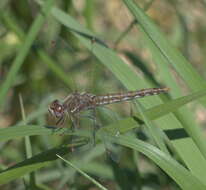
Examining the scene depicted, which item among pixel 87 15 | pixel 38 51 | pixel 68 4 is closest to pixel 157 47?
pixel 38 51

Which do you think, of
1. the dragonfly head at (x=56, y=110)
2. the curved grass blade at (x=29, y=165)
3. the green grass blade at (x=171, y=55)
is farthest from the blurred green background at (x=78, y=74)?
the curved grass blade at (x=29, y=165)

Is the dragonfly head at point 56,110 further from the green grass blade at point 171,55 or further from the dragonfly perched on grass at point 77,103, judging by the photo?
the green grass blade at point 171,55

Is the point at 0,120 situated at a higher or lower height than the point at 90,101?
higher

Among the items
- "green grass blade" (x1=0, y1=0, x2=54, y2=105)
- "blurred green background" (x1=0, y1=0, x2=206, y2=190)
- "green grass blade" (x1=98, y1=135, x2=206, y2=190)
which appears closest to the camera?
"green grass blade" (x1=98, y1=135, x2=206, y2=190)

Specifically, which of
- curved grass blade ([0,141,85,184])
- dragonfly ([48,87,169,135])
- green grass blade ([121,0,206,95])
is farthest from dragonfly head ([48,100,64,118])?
green grass blade ([121,0,206,95])

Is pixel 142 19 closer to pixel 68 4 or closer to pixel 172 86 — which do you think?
pixel 172 86

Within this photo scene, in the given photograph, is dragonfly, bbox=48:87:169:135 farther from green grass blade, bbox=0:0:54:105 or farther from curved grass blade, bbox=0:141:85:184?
curved grass blade, bbox=0:141:85:184

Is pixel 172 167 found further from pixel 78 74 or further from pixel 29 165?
pixel 78 74

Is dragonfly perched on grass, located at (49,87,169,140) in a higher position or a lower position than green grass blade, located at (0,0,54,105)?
lower
